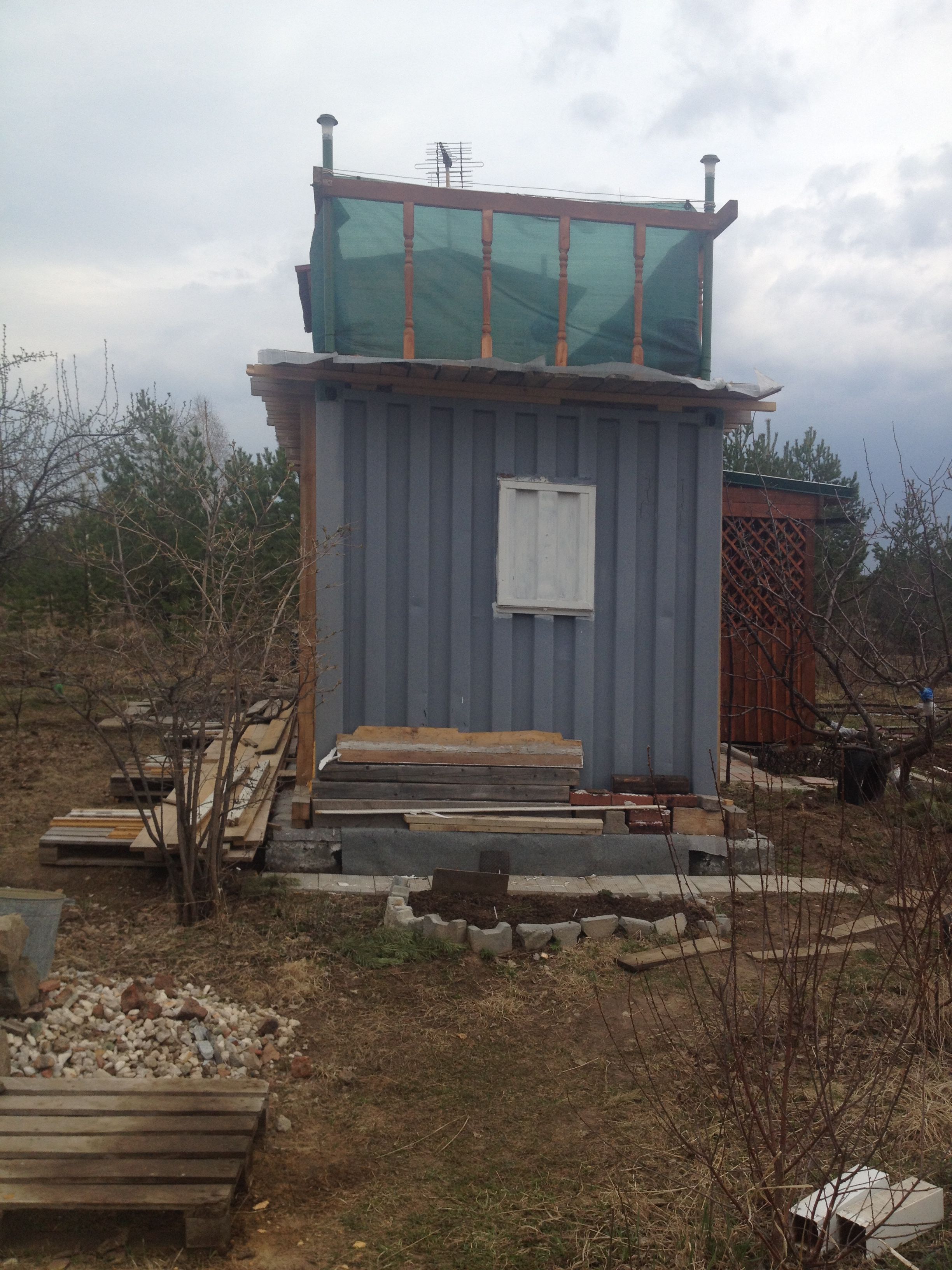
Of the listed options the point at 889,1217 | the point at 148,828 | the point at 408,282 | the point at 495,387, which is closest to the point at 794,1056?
the point at 889,1217

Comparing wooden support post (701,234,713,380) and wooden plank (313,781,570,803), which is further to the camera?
wooden support post (701,234,713,380)

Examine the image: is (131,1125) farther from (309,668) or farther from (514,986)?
(309,668)

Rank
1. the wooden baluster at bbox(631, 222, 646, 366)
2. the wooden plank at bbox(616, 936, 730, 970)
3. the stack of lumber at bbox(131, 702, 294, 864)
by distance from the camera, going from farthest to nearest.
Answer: the wooden baluster at bbox(631, 222, 646, 366)
the stack of lumber at bbox(131, 702, 294, 864)
the wooden plank at bbox(616, 936, 730, 970)

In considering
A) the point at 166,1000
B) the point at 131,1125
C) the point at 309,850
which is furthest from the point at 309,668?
the point at 131,1125

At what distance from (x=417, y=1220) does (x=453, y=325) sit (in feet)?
18.8

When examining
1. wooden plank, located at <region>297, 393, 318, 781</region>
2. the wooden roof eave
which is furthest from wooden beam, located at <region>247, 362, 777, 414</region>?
wooden plank, located at <region>297, 393, 318, 781</region>

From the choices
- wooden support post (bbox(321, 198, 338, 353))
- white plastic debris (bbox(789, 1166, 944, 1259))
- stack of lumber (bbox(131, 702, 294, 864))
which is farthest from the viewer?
wooden support post (bbox(321, 198, 338, 353))

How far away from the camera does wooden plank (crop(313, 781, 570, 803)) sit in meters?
6.52

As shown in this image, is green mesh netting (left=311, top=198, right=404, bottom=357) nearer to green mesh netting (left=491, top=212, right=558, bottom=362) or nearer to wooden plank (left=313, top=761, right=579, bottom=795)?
green mesh netting (left=491, top=212, right=558, bottom=362)

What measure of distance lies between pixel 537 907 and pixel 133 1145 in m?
3.08

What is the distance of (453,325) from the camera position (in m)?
7.04

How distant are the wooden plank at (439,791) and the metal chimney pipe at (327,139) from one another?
4.42m

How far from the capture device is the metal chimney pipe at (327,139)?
7.01 m

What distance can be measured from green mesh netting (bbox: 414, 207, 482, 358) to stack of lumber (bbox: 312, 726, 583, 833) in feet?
9.18
